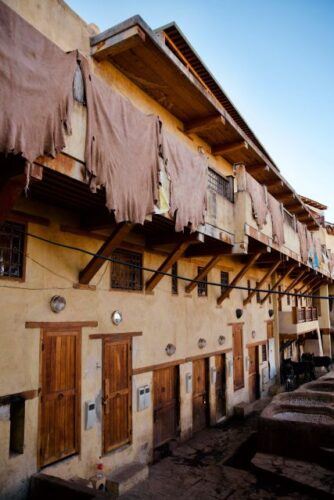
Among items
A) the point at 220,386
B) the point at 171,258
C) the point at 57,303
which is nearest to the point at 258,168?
the point at 171,258

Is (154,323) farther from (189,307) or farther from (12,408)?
(12,408)

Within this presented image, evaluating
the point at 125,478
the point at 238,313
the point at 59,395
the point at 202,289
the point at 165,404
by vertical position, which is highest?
the point at 202,289

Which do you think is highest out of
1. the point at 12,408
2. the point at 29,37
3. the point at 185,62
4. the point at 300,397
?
the point at 185,62

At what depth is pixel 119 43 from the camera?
28.8 feet

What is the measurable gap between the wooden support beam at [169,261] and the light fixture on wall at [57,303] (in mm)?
3117

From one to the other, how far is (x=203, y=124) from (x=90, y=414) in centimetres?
926

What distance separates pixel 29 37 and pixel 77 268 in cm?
461

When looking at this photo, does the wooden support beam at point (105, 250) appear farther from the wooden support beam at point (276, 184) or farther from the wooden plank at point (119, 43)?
the wooden support beam at point (276, 184)

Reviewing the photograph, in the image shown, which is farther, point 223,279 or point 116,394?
point 223,279

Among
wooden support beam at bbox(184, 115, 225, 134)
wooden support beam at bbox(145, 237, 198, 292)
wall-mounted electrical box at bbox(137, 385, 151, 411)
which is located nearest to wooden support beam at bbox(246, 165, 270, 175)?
wooden support beam at bbox(184, 115, 225, 134)

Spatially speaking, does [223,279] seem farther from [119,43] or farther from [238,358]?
[119,43]

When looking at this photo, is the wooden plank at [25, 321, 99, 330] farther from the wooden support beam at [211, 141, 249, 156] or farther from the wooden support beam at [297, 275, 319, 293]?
the wooden support beam at [297, 275, 319, 293]

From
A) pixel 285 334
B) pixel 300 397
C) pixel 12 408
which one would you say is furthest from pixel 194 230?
pixel 285 334

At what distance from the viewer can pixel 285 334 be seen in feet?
68.1
